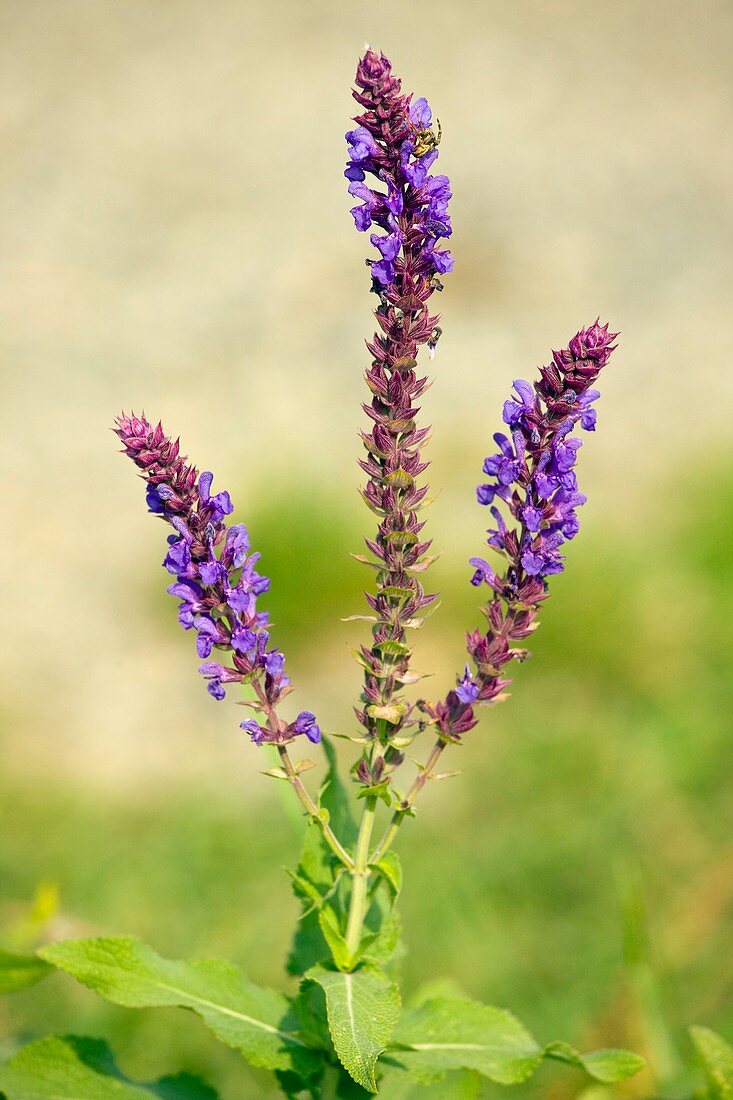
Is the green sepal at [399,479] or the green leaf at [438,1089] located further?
the green leaf at [438,1089]

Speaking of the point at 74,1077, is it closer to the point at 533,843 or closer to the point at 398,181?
the point at 398,181

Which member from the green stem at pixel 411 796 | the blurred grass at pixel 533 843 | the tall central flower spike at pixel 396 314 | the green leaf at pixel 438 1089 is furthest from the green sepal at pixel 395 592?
the blurred grass at pixel 533 843

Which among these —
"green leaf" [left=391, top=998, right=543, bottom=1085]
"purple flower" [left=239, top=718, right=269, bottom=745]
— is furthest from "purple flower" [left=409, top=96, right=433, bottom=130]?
"green leaf" [left=391, top=998, right=543, bottom=1085]

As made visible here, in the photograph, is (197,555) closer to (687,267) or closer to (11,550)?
(11,550)

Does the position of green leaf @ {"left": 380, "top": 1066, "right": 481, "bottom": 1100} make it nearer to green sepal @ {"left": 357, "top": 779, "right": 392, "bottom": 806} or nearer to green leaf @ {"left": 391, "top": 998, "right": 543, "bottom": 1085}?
green leaf @ {"left": 391, "top": 998, "right": 543, "bottom": 1085}

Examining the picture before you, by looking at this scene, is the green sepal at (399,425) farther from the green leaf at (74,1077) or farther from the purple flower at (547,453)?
the green leaf at (74,1077)

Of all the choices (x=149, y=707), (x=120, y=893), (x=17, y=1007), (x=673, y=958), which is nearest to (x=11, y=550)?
(x=149, y=707)
